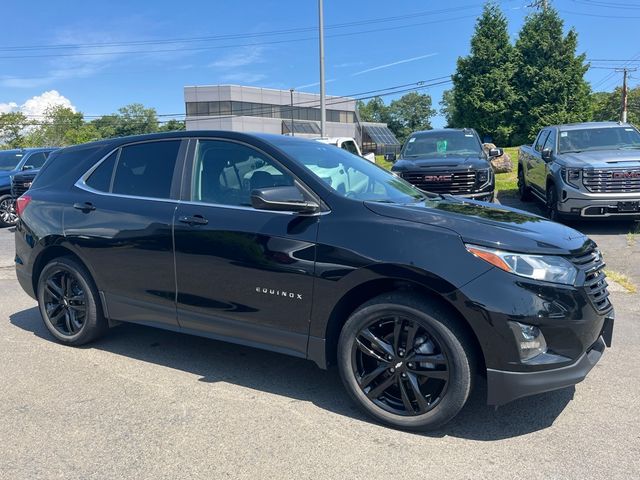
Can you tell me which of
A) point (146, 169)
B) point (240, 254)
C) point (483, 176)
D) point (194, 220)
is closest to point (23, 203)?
point (146, 169)

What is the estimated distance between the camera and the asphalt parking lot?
2.76 m

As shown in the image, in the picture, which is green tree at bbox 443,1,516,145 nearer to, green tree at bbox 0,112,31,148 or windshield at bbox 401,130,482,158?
windshield at bbox 401,130,482,158

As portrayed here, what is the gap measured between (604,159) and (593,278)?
673cm

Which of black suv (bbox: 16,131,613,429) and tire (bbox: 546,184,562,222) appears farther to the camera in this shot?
tire (bbox: 546,184,562,222)

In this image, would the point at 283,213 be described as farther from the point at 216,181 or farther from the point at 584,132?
the point at 584,132

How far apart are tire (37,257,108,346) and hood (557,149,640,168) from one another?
787 centimetres

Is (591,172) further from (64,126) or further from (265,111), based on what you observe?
(64,126)

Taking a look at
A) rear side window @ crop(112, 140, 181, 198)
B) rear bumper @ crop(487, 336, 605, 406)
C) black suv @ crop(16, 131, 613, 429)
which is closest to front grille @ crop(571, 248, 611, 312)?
black suv @ crop(16, 131, 613, 429)

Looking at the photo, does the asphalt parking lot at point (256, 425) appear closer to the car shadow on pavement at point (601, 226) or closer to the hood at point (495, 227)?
the hood at point (495, 227)

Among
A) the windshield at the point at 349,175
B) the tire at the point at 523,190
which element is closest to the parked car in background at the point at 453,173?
the tire at the point at 523,190

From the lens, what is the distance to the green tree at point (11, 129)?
210 ft

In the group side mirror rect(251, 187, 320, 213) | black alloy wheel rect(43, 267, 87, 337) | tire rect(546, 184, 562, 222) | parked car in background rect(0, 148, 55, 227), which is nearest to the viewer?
side mirror rect(251, 187, 320, 213)

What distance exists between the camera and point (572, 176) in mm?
8883

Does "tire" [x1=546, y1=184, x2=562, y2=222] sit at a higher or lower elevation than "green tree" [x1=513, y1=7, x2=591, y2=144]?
lower
